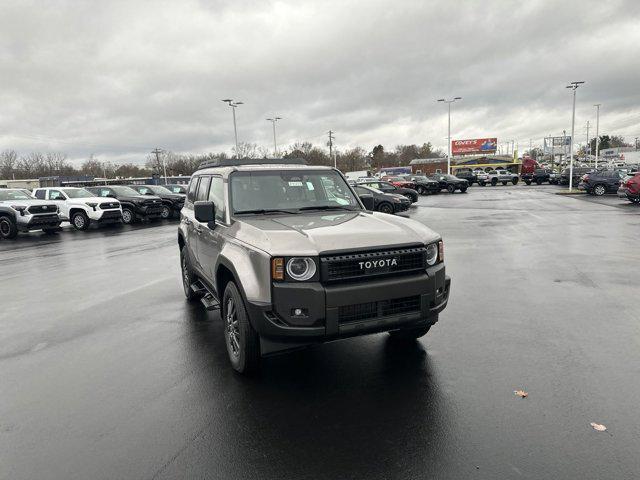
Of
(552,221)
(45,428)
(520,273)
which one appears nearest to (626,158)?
(552,221)

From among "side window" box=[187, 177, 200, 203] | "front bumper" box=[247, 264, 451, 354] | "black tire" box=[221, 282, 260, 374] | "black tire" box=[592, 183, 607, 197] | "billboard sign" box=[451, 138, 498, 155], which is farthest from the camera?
"billboard sign" box=[451, 138, 498, 155]

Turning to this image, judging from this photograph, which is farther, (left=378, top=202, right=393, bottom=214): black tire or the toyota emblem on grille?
(left=378, top=202, right=393, bottom=214): black tire

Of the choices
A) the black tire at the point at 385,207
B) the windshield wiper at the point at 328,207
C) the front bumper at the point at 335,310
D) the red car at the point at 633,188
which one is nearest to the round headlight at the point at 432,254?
the front bumper at the point at 335,310

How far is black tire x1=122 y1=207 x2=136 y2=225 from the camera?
827 inches

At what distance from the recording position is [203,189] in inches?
230

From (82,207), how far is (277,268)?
60.4ft

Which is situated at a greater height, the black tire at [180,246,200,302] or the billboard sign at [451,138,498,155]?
the billboard sign at [451,138,498,155]

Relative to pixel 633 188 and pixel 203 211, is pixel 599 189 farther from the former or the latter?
pixel 203 211

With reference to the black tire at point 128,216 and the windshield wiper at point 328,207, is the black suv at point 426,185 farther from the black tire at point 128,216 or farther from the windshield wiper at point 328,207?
the windshield wiper at point 328,207

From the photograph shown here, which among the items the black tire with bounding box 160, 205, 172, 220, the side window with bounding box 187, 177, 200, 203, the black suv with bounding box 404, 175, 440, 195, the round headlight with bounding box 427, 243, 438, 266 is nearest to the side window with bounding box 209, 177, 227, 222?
the side window with bounding box 187, 177, 200, 203

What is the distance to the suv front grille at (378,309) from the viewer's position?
359cm

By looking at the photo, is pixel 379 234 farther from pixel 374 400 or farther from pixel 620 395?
pixel 620 395

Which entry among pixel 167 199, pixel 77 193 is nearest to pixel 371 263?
pixel 77 193

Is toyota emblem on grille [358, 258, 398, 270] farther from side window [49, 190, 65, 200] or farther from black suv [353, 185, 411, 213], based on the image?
side window [49, 190, 65, 200]
